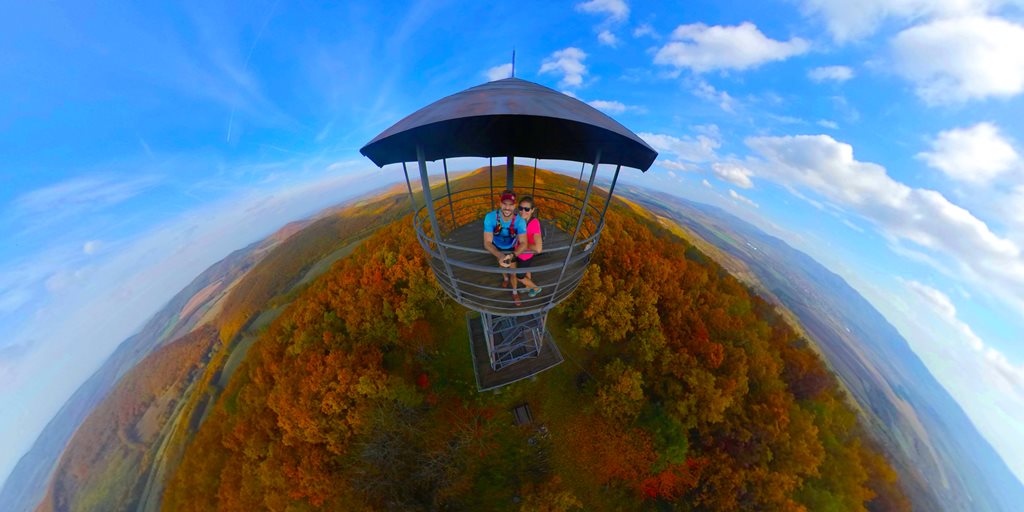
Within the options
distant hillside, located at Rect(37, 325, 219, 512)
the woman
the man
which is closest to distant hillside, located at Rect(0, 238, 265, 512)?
distant hillside, located at Rect(37, 325, 219, 512)

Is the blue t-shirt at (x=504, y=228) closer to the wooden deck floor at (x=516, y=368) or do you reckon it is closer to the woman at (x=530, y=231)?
the woman at (x=530, y=231)

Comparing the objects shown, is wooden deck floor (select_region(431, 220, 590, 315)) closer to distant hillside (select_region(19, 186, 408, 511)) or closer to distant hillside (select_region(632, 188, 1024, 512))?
distant hillside (select_region(19, 186, 408, 511))

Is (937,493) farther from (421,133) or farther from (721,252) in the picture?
(421,133)

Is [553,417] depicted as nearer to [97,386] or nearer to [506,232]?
[506,232]

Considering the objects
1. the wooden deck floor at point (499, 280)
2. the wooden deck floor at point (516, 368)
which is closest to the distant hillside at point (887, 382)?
the wooden deck floor at point (516, 368)

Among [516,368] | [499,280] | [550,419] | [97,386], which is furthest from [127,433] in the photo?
[499,280]

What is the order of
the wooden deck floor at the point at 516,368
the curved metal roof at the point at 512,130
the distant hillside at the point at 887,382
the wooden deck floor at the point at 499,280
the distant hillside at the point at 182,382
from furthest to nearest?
the distant hillside at the point at 887,382, the distant hillside at the point at 182,382, the wooden deck floor at the point at 516,368, the wooden deck floor at the point at 499,280, the curved metal roof at the point at 512,130
